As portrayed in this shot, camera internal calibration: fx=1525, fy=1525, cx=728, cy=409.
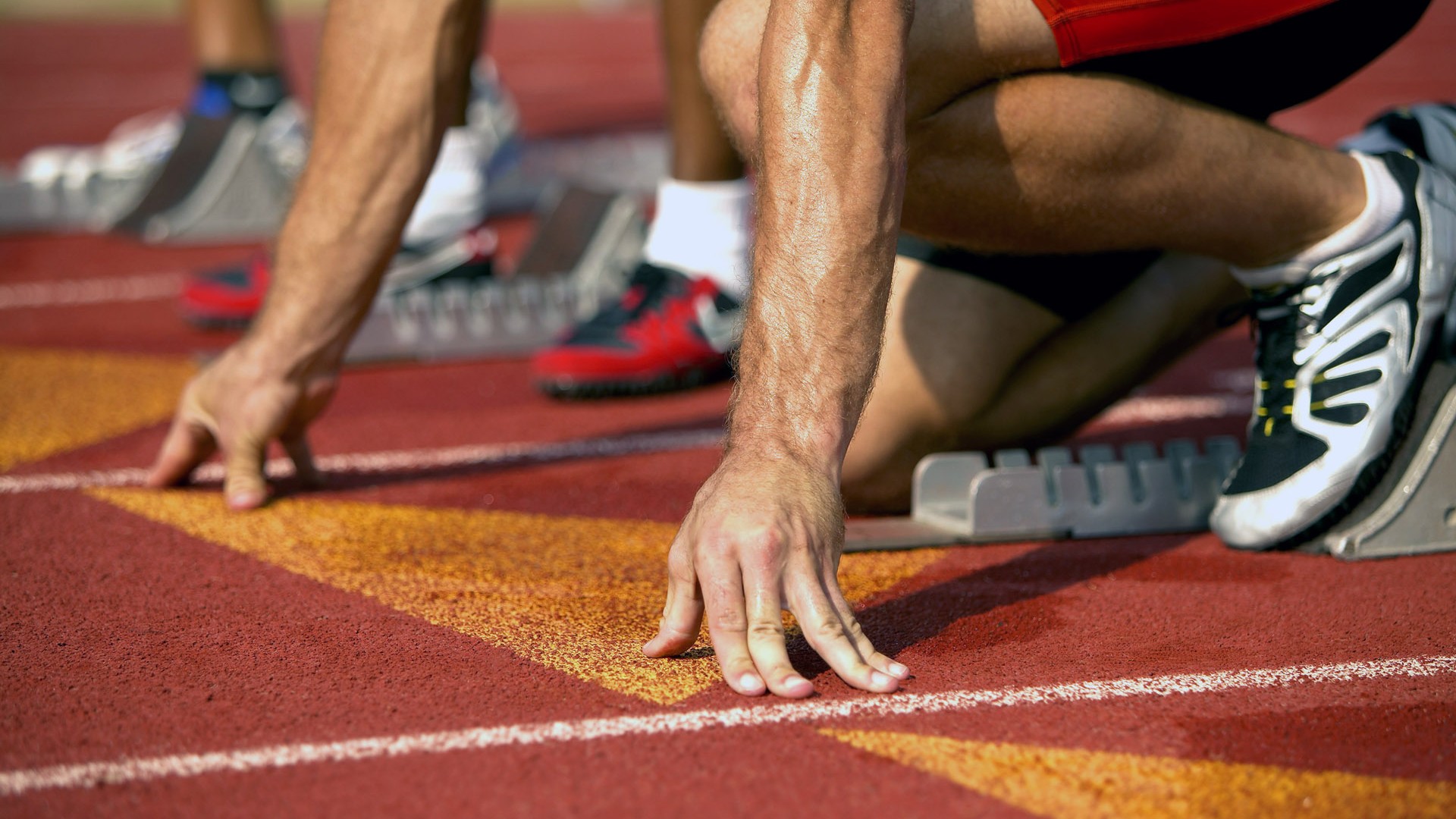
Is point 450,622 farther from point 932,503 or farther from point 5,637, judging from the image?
point 932,503

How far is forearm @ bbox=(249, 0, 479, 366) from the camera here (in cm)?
245

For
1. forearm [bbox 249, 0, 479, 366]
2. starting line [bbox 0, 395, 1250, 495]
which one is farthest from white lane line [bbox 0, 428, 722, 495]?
forearm [bbox 249, 0, 479, 366]

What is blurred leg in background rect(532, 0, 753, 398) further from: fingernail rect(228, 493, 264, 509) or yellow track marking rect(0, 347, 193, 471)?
fingernail rect(228, 493, 264, 509)

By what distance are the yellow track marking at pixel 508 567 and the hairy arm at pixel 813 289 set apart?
7.3 inches

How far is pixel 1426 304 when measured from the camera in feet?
7.51

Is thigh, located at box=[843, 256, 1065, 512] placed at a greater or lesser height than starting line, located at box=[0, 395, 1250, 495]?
greater

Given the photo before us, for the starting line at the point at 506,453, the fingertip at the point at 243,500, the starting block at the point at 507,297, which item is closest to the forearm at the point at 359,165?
the fingertip at the point at 243,500

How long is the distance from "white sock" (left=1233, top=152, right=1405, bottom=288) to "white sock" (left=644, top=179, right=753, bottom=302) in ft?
5.12

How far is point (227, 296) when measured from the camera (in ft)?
13.7

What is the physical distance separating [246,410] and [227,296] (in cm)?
183

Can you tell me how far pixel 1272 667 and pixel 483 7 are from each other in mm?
1649

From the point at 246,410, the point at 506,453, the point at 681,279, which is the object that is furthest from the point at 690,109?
the point at 246,410

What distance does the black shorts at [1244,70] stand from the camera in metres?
2.17

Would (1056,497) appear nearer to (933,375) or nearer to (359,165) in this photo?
(933,375)
